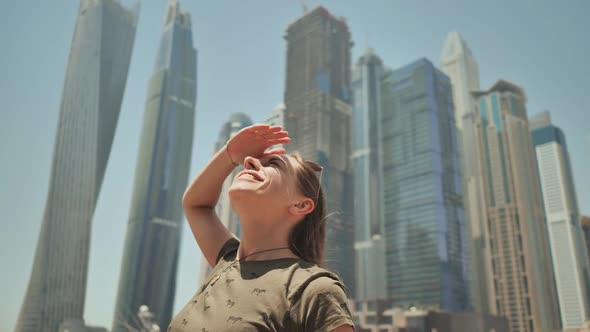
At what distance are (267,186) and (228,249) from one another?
0.78 feet

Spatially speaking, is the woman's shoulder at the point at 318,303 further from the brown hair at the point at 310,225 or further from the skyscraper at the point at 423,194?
the skyscraper at the point at 423,194

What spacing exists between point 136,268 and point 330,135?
76.2ft

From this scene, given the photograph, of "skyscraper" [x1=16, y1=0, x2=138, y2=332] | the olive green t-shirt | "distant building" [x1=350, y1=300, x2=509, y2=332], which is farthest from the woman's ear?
"skyscraper" [x1=16, y1=0, x2=138, y2=332]

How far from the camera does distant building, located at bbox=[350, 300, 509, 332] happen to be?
2847 centimetres

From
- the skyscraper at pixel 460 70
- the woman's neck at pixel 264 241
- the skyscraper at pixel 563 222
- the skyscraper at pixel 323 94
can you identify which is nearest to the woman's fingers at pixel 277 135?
the woman's neck at pixel 264 241

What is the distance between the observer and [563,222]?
4069 cm

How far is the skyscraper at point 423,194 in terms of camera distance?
43.5 meters

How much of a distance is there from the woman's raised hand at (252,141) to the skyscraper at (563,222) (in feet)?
135

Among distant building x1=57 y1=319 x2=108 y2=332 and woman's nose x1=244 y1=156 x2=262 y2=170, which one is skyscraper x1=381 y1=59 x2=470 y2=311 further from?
woman's nose x1=244 y1=156 x2=262 y2=170

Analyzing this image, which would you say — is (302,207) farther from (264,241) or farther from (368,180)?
(368,180)

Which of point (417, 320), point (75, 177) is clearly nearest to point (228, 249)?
point (417, 320)

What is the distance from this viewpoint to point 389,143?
165ft

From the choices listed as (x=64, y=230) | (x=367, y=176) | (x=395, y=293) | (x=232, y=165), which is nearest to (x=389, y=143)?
(x=367, y=176)

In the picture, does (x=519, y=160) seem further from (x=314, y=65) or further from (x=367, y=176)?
(x=314, y=65)
